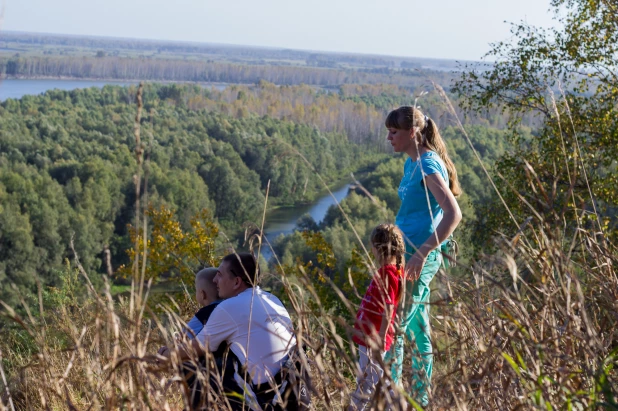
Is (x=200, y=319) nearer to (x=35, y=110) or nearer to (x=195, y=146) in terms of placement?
(x=195, y=146)

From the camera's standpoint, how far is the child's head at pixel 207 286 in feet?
8.44

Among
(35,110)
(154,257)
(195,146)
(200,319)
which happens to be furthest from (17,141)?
(200,319)

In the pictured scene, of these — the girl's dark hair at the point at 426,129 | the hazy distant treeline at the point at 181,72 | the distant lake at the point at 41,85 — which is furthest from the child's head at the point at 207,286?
the distant lake at the point at 41,85

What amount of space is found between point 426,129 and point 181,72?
95812 millimetres

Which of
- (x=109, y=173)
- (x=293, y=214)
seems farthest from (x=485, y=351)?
(x=293, y=214)

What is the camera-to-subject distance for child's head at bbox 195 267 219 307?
8.44ft

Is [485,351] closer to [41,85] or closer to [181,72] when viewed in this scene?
[41,85]

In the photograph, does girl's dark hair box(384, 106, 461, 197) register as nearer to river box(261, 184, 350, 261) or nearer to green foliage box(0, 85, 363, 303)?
green foliage box(0, 85, 363, 303)

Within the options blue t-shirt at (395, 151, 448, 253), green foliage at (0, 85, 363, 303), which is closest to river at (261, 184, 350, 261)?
green foliage at (0, 85, 363, 303)

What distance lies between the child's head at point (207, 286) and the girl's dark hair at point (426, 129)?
82 centimetres

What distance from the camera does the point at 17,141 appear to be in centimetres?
4416

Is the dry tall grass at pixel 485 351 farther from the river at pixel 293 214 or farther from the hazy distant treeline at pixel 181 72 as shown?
the hazy distant treeline at pixel 181 72

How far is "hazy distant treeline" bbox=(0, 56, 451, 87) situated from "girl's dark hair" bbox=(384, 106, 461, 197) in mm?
62974

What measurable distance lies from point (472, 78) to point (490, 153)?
20764 mm
